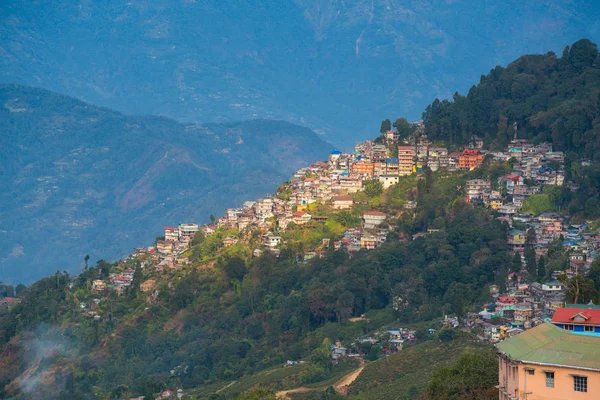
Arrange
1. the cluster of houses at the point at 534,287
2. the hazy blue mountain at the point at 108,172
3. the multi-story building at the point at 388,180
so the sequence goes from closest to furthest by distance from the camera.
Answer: the cluster of houses at the point at 534,287, the multi-story building at the point at 388,180, the hazy blue mountain at the point at 108,172

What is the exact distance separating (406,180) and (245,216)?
1145 centimetres

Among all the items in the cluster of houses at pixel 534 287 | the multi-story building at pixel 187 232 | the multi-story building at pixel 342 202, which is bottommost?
the cluster of houses at pixel 534 287

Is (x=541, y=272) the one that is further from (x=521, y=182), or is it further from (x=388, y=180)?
(x=388, y=180)

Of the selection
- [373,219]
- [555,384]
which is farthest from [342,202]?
[555,384]

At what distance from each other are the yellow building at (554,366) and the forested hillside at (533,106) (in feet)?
145

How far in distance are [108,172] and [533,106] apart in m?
95.1

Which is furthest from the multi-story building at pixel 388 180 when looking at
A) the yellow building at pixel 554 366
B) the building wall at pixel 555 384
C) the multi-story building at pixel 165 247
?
the building wall at pixel 555 384

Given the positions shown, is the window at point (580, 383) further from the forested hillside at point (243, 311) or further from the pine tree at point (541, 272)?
Result: the pine tree at point (541, 272)

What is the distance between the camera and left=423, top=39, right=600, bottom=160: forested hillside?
6488cm

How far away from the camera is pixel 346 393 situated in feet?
144

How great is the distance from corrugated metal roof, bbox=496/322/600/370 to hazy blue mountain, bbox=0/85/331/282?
10309cm

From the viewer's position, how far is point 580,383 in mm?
20188

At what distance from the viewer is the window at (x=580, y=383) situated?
20.1 meters

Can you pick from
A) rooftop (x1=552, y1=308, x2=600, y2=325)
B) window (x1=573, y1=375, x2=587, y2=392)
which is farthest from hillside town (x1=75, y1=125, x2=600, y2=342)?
window (x1=573, y1=375, x2=587, y2=392)
